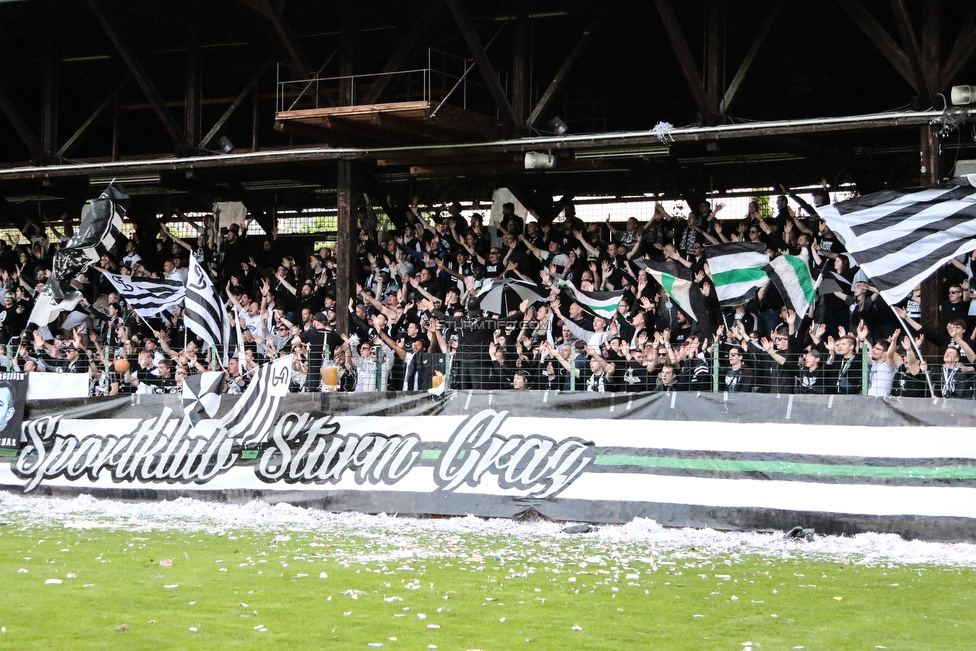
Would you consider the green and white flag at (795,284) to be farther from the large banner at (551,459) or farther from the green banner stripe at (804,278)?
the large banner at (551,459)

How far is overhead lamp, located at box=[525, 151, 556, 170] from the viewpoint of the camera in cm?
1888

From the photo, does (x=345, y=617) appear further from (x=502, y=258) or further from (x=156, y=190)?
(x=156, y=190)

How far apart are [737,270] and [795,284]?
0.84 meters

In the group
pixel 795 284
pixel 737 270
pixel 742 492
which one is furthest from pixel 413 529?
pixel 795 284

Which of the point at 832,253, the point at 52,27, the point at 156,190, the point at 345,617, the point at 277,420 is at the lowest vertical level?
the point at 345,617

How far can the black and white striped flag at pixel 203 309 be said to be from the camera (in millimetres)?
18734

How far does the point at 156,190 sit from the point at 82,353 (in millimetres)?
7132

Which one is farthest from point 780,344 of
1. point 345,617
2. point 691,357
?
point 345,617

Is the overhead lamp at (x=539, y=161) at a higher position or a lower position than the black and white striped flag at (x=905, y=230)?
higher

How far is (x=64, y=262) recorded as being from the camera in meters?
21.8

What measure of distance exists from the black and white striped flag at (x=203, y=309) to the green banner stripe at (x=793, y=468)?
266 inches

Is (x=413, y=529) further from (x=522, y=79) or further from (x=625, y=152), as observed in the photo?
(x=522, y=79)

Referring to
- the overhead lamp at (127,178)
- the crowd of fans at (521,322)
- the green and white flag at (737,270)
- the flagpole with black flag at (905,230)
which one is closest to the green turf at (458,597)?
the crowd of fans at (521,322)

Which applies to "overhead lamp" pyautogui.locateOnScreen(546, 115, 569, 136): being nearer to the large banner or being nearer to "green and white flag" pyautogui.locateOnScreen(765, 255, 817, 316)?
"green and white flag" pyautogui.locateOnScreen(765, 255, 817, 316)
